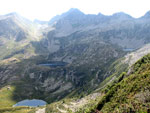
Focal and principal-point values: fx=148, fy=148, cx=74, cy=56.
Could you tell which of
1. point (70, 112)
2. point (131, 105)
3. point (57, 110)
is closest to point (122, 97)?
point (131, 105)

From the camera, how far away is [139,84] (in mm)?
65125

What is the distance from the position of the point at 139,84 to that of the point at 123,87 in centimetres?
1160

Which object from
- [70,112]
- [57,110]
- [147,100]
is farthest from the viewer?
[57,110]

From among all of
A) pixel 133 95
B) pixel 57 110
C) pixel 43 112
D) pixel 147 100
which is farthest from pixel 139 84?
pixel 43 112

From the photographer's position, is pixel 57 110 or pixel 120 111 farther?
pixel 57 110

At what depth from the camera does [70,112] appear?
5207 inches

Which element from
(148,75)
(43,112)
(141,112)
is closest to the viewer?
(141,112)

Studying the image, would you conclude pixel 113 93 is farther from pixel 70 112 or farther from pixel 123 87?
pixel 70 112

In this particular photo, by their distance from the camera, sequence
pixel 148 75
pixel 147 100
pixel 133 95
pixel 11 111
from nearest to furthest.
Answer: pixel 147 100
pixel 133 95
pixel 148 75
pixel 11 111

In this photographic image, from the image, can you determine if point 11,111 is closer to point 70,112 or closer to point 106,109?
point 70,112

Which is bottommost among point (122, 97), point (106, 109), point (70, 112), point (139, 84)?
point (70, 112)

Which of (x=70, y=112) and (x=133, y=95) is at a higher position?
(x=133, y=95)

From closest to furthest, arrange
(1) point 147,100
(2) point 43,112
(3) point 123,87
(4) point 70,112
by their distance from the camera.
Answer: (1) point 147,100, (3) point 123,87, (4) point 70,112, (2) point 43,112

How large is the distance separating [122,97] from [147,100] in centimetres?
1277
